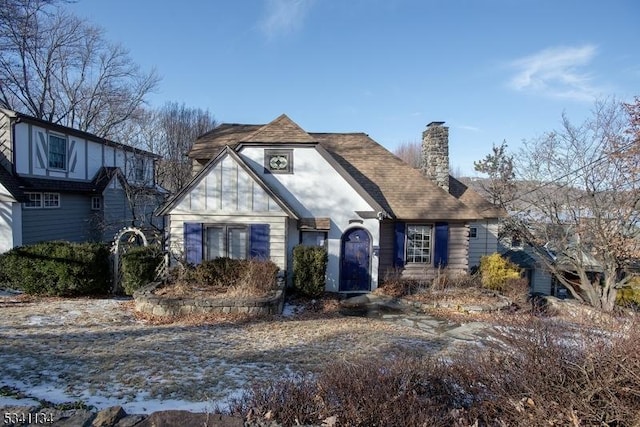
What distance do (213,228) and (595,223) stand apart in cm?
1285

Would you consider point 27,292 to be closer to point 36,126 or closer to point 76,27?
point 36,126

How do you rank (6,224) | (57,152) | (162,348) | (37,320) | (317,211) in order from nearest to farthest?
1. (162,348)
2. (37,320)
3. (317,211)
4. (6,224)
5. (57,152)

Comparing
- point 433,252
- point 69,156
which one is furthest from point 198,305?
point 69,156

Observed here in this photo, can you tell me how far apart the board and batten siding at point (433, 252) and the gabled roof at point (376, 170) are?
0.65 m

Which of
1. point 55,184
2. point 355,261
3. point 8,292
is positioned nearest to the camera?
point 8,292

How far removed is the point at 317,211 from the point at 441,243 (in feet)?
16.3

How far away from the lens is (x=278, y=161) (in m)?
12.4

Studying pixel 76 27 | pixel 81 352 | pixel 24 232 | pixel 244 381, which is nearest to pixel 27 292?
pixel 24 232

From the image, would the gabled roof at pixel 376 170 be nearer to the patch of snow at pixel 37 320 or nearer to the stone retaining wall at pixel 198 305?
the stone retaining wall at pixel 198 305

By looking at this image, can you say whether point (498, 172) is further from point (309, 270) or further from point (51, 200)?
point (51, 200)

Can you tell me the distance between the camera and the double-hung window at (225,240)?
37.8 feet

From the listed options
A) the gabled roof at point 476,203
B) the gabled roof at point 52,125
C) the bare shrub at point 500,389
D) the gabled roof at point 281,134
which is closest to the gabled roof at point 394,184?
the gabled roof at point 476,203

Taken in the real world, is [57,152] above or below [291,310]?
above

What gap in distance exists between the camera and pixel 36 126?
14938mm
